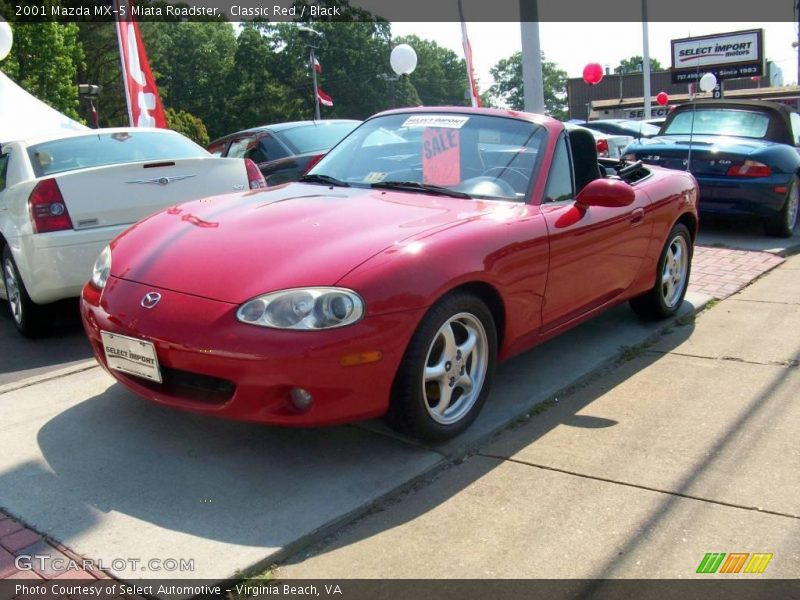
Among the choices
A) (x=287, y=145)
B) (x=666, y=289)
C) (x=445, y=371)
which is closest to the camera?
(x=445, y=371)

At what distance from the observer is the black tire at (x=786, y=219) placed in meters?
8.40

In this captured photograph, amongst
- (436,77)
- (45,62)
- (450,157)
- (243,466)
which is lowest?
(243,466)

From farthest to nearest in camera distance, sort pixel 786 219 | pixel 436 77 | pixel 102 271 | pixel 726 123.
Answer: pixel 436 77 → pixel 726 123 → pixel 786 219 → pixel 102 271

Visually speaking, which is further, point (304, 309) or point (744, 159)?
point (744, 159)

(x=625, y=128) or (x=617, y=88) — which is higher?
(x=617, y=88)

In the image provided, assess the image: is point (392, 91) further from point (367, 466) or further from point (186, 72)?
point (367, 466)

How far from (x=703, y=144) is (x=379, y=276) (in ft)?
22.1

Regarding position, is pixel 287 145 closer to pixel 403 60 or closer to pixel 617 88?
pixel 403 60

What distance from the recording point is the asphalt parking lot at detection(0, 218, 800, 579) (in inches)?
105

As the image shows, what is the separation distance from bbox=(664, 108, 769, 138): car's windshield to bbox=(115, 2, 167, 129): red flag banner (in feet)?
22.0

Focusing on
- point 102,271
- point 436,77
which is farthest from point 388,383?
point 436,77

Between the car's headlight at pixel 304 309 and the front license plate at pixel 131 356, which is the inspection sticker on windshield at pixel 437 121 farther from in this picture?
the front license plate at pixel 131 356

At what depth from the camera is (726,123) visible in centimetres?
926

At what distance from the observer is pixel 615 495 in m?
3.00
